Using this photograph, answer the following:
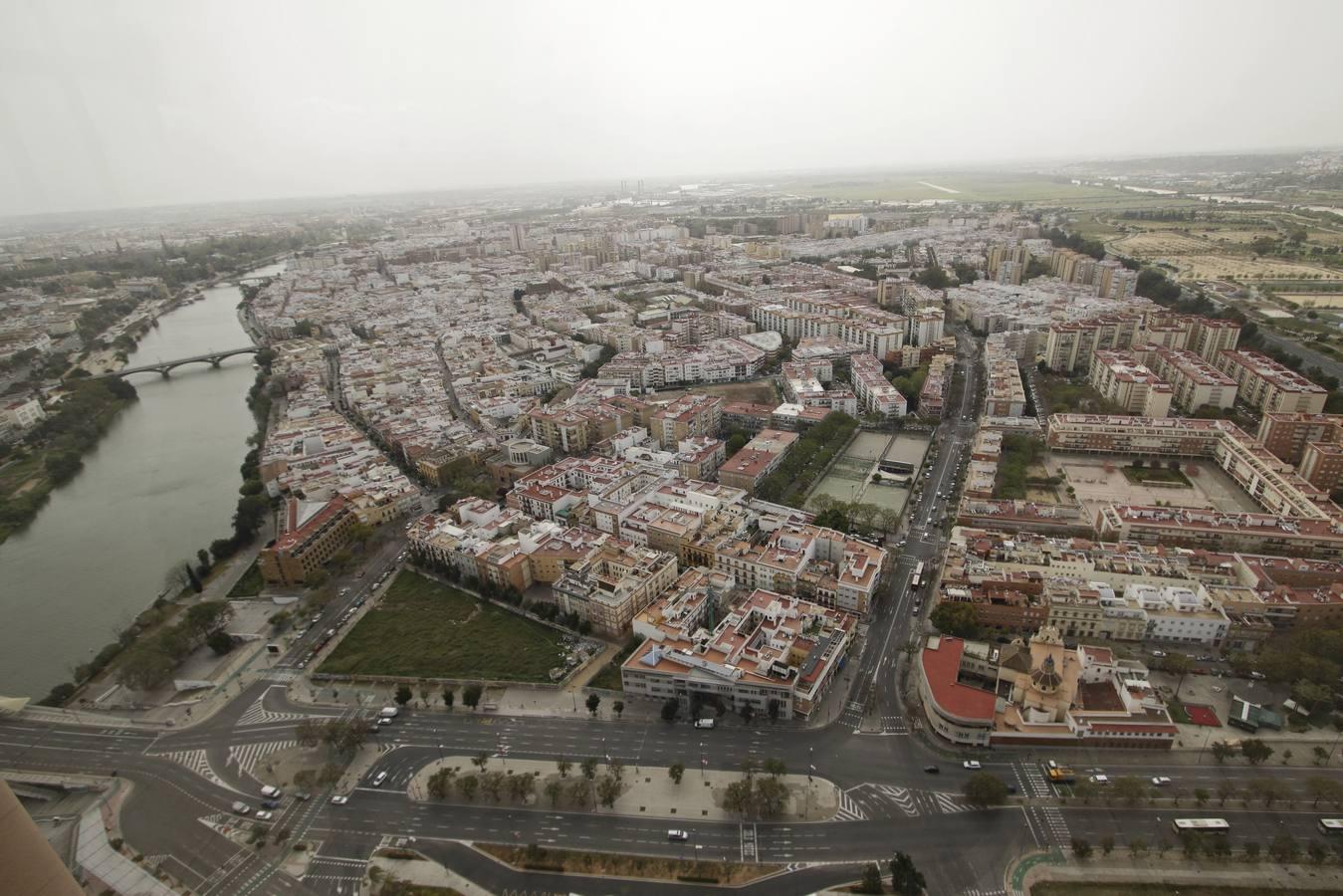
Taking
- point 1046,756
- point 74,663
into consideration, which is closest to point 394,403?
point 74,663

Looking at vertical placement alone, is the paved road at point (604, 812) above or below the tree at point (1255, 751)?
below

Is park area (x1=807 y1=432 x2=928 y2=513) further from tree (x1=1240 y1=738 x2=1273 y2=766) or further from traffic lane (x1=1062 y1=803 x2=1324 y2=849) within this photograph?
traffic lane (x1=1062 y1=803 x2=1324 y2=849)

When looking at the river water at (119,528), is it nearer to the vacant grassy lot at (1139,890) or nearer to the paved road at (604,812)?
the paved road at (604,812)

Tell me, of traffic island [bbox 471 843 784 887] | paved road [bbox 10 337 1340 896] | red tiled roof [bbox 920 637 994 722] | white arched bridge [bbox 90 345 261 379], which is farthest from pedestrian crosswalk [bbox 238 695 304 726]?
white arched bridge [bbox 90 345 261 379]

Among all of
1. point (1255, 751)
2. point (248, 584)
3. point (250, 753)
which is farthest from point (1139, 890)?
point (248, 584)

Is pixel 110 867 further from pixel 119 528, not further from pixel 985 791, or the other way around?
pixel 119 528

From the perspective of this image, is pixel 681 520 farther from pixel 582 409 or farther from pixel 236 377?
pixel 236 377

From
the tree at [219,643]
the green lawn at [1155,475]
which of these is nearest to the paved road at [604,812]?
the tree at [219,643]
